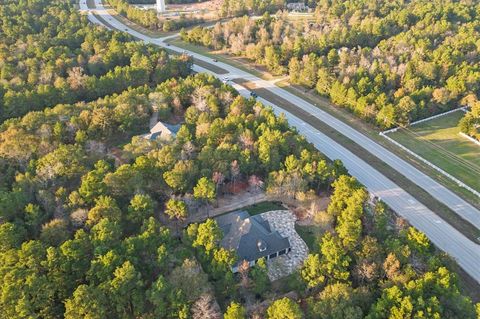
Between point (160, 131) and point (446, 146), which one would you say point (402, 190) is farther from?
point (160, 131)

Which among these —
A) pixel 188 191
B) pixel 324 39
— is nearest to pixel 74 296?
pixel 188 191

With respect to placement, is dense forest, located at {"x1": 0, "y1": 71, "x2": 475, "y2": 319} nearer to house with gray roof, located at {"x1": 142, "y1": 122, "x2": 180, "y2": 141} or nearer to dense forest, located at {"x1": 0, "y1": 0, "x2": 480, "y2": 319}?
dense forest, located at {"x1": 0, "y1": 0, "x2": 480, "y2": 319}

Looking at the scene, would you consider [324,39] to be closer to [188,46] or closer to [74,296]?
Result: [188,46]

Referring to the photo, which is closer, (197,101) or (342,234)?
(342,234)

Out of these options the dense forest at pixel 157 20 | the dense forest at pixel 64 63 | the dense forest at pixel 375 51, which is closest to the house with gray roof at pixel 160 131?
the dense forest at pixel 64 63

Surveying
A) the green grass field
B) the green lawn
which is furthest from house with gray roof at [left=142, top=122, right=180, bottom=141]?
the green grass field
